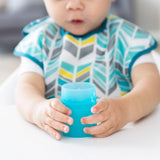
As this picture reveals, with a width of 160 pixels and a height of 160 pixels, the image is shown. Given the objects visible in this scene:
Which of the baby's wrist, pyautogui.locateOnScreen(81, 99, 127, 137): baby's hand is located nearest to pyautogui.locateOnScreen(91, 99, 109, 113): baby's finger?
pyautogui.locateOnScreen(81, 99, 127, 137): baby's hand

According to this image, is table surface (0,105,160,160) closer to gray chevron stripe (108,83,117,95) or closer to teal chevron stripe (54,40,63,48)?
gray chevron stripe (108,83,117,95)

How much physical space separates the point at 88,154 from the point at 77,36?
47cm

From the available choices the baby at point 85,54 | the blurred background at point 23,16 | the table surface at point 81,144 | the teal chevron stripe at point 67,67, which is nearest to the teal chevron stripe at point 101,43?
the baby at point 85,54

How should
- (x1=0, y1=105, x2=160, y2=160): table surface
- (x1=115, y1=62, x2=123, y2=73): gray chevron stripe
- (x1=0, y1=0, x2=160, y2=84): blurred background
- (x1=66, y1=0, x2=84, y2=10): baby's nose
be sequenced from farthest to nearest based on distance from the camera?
(x1=0, y1=0, x2=160, y2=84): blurred background → (x1=115, y1=62, x2=123, y2=73): gray chevron stripe → (x1=66, y1=0, x2=84, y2=10): baby's nose → (x1=0, y1=105, x2=160, y2=160): table surface

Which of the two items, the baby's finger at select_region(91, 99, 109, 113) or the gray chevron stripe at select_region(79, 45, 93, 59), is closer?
the baby's finger at select_region(91, 99, 109, 113)

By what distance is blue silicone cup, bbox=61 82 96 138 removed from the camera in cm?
57

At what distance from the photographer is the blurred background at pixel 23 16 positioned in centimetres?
286

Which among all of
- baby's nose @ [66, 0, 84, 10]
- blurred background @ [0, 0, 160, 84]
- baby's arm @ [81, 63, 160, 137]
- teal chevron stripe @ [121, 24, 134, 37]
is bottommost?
blurred background @ [0, 0, 160, 84]

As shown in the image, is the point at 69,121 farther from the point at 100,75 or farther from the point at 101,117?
the point at 100,75

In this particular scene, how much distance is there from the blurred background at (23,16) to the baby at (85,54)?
1.57m

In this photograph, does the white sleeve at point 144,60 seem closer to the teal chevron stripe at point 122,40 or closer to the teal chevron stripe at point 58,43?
the teal chevron stripe at point 122,40

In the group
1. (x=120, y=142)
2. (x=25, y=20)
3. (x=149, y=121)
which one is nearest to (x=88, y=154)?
(x=120, y=142)

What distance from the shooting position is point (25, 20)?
2979mm

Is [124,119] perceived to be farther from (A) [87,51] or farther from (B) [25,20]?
(B) [25,20]
